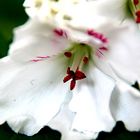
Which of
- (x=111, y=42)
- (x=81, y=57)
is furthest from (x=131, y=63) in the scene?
(x=81, y=57)

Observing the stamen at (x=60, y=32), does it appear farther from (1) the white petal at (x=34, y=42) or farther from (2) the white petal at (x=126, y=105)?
(2) the white petal at (x=126, y=105)

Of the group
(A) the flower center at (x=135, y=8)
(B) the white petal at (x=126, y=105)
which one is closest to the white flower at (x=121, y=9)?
(A) the flower center at (x=135, y=8)

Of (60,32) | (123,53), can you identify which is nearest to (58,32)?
(60,32)

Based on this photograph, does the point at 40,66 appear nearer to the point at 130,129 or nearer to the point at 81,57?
the point at 81,57

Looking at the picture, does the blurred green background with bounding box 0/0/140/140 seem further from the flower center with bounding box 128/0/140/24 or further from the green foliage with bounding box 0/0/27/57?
the flower center with bounding box 128/0/140/24

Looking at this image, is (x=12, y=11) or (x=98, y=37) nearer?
(x=98, y=37)

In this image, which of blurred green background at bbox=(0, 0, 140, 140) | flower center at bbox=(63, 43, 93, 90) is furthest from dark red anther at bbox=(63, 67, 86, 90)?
blurred green background at bbox=(0, 0, 140, 140)
